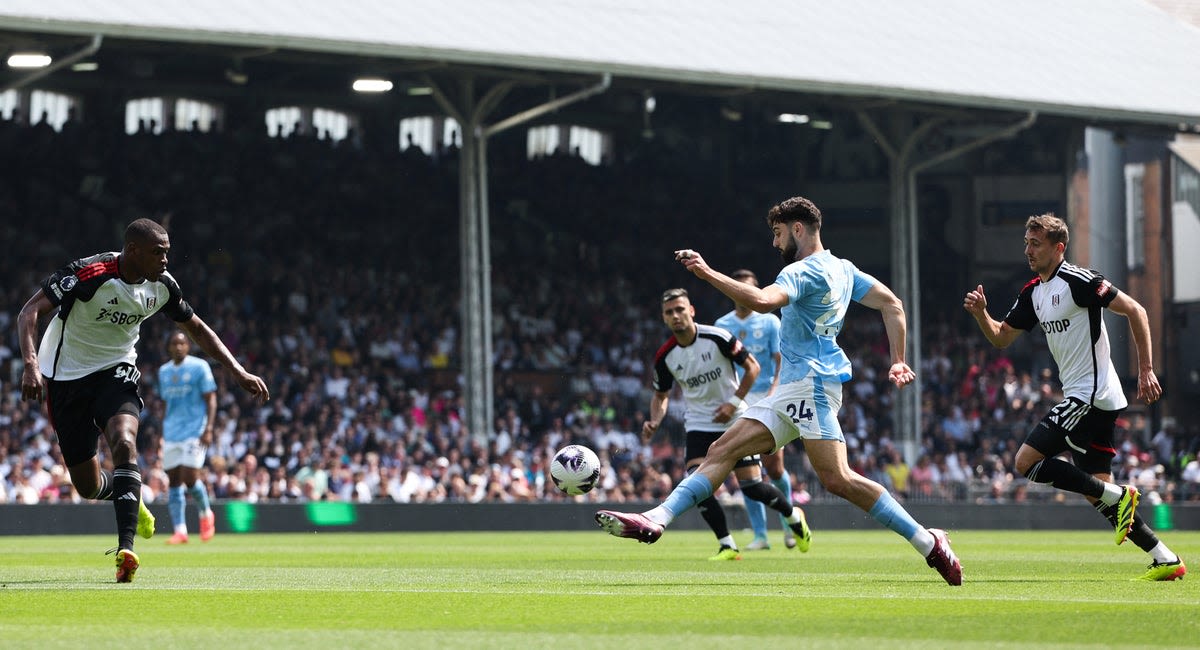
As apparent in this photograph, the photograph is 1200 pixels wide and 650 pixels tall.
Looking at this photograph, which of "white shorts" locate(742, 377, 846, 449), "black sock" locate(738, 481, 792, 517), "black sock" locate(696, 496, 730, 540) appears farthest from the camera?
"black sock" locate(738, 481, 792, 517)

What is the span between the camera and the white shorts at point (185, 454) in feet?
63.7

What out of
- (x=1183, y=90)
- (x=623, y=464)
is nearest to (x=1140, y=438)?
(x=1183, y=90)

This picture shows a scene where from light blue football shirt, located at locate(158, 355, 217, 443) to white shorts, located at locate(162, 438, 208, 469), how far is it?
0.20 ft

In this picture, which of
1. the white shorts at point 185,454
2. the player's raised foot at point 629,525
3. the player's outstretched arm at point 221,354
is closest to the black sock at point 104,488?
the player's outstretched arm at point 221,354

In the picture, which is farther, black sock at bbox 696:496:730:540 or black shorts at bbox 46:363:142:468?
black sock at bbox 696:496:730:540

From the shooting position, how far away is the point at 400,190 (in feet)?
135

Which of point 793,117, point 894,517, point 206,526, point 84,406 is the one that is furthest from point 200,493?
point 793,117

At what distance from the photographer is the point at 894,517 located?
10.3 m

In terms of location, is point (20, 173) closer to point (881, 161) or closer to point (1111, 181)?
point (881, 161)

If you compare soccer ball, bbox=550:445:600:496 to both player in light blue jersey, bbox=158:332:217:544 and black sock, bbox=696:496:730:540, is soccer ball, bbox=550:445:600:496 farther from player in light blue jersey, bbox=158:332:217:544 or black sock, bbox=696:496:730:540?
player in light blue jersey, bbox=158:332:217:544

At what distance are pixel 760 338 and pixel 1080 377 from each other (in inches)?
223

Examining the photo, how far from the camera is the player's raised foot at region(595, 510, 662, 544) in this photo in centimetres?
984

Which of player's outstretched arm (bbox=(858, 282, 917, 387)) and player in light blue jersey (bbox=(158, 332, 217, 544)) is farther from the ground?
player's outstretched arm (bbox=(858, 282, 917, 387))

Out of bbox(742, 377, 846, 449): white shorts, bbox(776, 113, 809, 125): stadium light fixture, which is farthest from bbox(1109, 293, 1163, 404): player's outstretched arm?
bbox(776, 113, 809, 125): stadium light fixture
